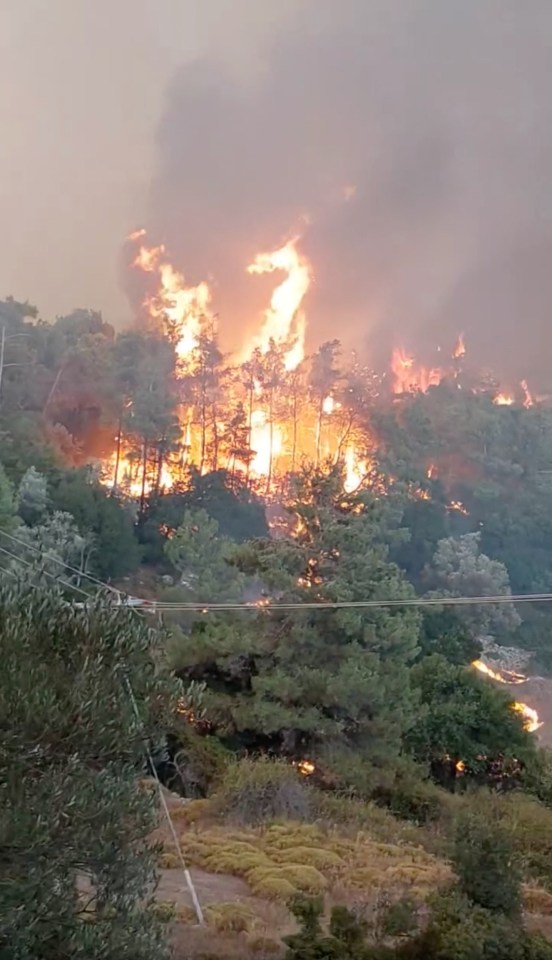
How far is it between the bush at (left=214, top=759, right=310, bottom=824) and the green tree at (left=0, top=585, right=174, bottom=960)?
7.89 m

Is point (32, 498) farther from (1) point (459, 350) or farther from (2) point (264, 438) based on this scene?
(1) point (459, 350)

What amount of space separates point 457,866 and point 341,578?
28.4 feet

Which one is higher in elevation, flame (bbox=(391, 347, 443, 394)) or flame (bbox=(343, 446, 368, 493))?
flame (bbox=(391, 347, 443, 394))

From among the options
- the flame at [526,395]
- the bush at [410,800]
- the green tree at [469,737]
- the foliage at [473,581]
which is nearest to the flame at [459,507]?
the foliage at [473,581]

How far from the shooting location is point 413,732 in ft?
60.3

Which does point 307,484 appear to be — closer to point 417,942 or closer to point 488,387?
point 417,942

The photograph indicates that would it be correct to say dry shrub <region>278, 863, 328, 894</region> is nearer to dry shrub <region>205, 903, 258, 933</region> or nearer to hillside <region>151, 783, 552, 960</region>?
hillside <region>151, 783, 552, 960</region>

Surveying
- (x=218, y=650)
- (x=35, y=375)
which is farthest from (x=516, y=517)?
(x=218, y=650)

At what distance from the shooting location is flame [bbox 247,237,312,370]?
55125mm

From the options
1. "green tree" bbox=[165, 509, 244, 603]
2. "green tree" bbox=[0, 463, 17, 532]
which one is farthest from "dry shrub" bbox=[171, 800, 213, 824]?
"green tree" bbox=[0, 463, 17, 532]

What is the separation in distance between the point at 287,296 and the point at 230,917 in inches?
2060

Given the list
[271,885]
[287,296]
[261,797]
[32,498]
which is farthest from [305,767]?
[287,296]

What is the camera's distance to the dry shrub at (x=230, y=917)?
27.4 ft

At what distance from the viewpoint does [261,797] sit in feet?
42.9
